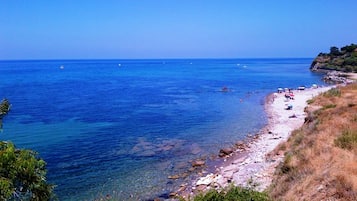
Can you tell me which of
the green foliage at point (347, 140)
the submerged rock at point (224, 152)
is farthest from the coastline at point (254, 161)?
the green foliage at point (347, 140)

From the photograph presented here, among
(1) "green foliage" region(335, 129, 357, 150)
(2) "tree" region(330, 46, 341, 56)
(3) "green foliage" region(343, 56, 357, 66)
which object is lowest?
(1) "green foliage" region(335, 129, 357, 150)

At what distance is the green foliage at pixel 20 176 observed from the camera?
8363 mm

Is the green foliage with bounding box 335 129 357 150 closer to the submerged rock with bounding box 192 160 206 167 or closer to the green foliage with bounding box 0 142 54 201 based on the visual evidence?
the submerged rock with bounding box 192 160 206 167

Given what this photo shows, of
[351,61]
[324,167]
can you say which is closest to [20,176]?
[324,167]

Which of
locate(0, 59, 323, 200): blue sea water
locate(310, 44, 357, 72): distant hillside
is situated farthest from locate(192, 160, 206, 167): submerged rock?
locate(310, 44, 357, 72): distant hillside

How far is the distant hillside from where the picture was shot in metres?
110

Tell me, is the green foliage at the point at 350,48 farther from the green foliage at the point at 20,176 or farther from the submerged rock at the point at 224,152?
the green foliage at the point at 20,176

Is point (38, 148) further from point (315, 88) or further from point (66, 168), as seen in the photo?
point (315, 88)

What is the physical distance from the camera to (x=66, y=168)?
28.3 metres

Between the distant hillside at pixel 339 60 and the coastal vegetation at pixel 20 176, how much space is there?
110003 mm

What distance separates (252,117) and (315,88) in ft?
102

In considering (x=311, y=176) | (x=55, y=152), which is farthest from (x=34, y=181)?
(x=55, y=152)

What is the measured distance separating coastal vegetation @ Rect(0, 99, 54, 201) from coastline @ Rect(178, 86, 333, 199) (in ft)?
30.2

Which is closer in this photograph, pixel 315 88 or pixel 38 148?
pixel 38 148
